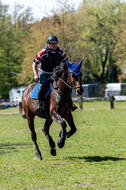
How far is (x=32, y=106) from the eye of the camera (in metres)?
10.6

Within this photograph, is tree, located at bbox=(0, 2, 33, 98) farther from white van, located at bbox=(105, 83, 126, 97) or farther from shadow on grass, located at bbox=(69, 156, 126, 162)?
shadow on grass, located at bbox=(69, 156, 126, 162)

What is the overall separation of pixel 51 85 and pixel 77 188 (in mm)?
4069

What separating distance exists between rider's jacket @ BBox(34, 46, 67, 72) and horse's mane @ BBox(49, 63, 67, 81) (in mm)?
351

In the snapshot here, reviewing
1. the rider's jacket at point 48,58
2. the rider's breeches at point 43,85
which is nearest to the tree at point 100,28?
the rider's jacket at point 48,58

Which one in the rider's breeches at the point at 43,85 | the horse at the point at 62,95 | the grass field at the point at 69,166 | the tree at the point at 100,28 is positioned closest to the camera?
the grass field at the point at 69,166

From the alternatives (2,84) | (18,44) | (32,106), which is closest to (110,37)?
(18,44)

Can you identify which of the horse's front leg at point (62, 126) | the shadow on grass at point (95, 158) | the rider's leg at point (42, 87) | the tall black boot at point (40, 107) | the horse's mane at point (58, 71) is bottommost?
the shadow on grass at point (95, 158)

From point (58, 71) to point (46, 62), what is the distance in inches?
26.1

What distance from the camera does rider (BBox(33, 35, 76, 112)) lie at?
31.8ft

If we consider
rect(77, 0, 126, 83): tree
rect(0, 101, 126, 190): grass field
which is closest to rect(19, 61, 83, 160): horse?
rect(0, 101, 126, 190): grass field

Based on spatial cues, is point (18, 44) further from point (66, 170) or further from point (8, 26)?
point (66, 170)

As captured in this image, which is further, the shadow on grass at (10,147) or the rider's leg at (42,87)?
the shadow on grass at (10,147)

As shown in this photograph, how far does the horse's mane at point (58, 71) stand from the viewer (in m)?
9.39

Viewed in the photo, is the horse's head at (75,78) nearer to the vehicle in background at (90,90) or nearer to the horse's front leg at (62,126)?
the horse's front leg at (62,126)
